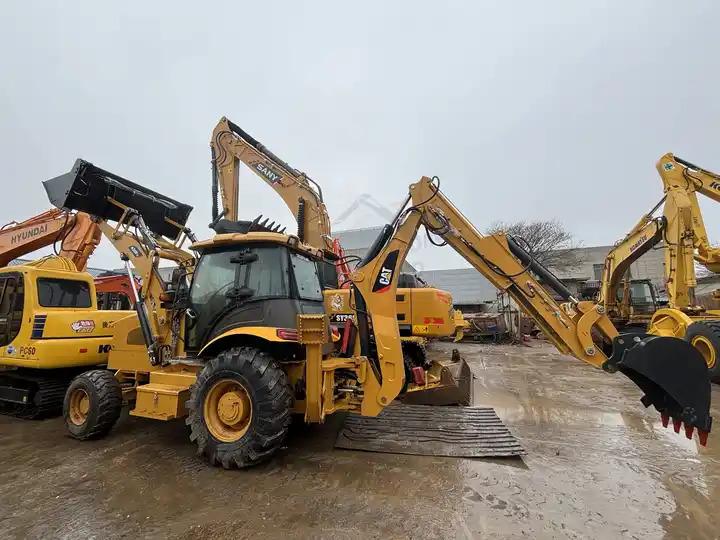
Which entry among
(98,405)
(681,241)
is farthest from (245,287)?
(681,241)

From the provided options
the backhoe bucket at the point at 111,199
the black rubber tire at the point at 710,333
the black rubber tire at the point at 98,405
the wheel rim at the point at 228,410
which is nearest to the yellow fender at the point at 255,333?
the wheel rim at the point at 228,410

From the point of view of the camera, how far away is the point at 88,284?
6770 mm

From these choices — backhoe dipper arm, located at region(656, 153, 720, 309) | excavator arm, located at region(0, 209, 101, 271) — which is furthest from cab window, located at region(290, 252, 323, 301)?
backhoe dipper arm, located at region(656, 153, 720, 309)

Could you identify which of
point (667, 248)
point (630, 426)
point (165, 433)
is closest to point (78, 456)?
point (165, 433)

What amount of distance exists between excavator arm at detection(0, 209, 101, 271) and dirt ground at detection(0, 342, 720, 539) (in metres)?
3.17

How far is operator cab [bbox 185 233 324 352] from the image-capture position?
14.4ft

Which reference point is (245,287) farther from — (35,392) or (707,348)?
(707,348)

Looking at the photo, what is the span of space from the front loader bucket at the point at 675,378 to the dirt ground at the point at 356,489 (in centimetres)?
67

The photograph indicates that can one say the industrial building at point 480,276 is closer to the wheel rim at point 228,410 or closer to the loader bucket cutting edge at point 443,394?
the loader bucket cutting edge at point 443,394

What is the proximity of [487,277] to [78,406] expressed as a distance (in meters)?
5.32

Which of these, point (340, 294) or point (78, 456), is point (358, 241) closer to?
point (340, 294)

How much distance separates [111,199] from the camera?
20.2ft

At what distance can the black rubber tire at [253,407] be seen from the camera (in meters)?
3.84

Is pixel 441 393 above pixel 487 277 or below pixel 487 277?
below
